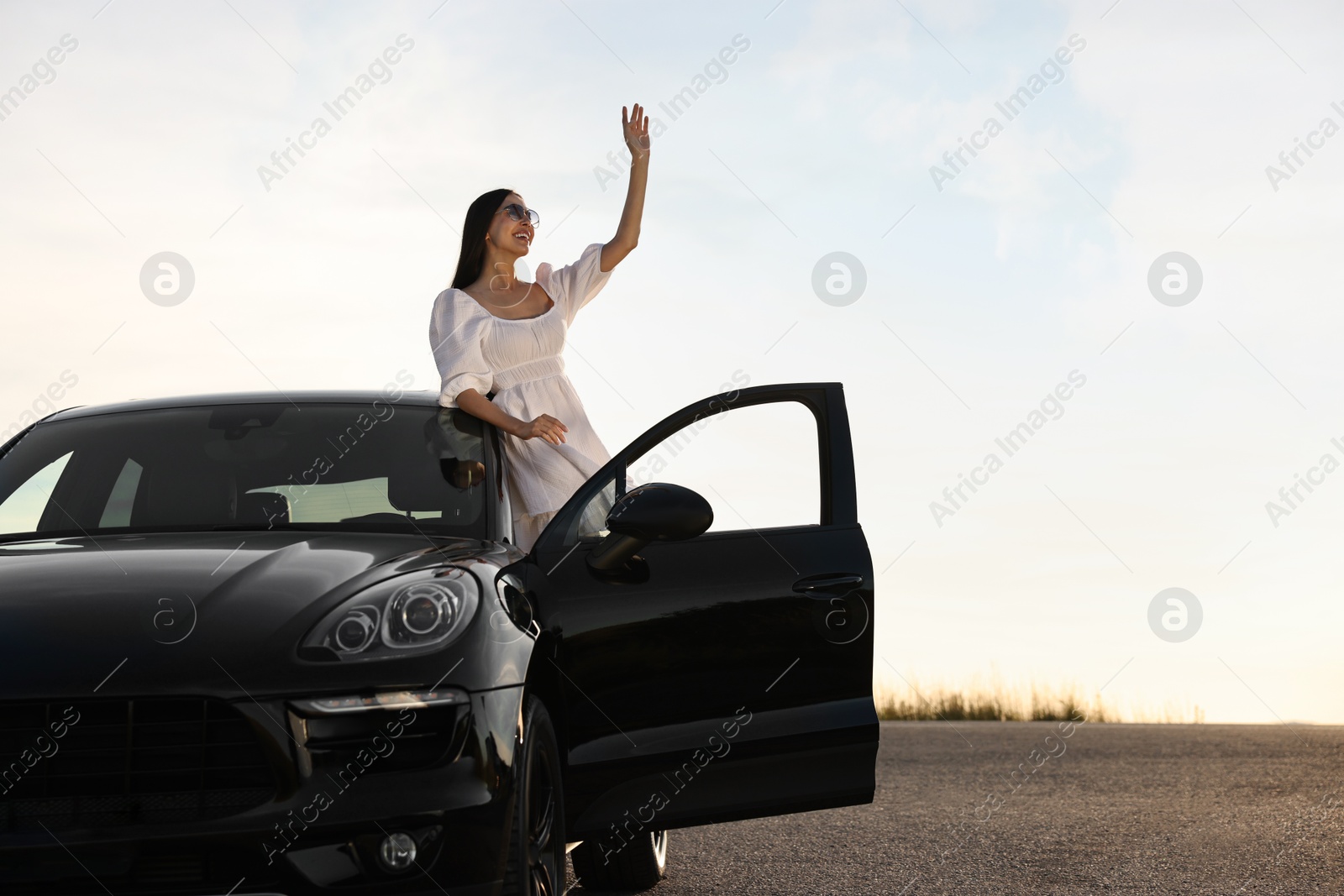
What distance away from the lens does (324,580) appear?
3.29m

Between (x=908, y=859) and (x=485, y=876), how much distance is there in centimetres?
336

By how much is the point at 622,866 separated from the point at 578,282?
2.34 m

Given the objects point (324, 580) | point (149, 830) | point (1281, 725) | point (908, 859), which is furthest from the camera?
point (1281, 725)

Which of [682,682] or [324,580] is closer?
[324,580]

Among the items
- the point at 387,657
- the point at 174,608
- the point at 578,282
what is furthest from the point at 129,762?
the point at 578,282

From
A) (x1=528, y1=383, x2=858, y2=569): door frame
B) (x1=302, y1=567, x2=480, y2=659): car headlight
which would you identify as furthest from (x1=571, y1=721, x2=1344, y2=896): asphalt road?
(x1=302, y1=567, x2=480, y2=659): car headlight

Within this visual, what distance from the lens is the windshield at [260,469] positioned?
416cm

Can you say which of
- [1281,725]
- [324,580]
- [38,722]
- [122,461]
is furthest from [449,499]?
[1281,725]

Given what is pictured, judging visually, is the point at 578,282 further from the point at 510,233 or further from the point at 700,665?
the point at 700,665

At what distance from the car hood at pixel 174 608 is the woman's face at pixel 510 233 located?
217cm

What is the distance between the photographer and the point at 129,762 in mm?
2861

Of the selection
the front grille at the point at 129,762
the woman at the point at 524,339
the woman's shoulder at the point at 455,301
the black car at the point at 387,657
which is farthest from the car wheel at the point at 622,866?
the front grille at the point at 129,762

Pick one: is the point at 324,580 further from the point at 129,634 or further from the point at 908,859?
the point at 908,859

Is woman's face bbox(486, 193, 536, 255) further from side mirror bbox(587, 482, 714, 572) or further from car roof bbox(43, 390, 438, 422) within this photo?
side mirror bbox(587, 482, 714, 572)
